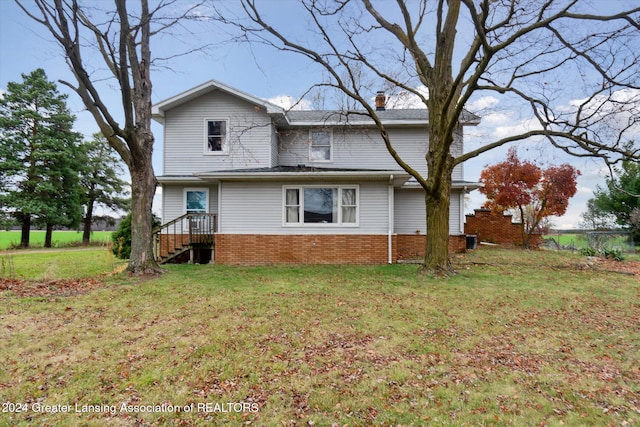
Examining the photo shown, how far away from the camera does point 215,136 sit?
13.9m

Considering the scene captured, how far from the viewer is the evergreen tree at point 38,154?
2278 cm

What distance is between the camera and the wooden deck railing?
41.6ft

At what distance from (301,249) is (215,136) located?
6261mm

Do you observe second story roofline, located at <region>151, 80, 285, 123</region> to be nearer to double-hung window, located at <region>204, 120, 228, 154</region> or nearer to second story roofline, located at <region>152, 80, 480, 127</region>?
second story roofline, located at <region>152, 80, 480, 127</region>

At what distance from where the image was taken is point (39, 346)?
15.2 feet

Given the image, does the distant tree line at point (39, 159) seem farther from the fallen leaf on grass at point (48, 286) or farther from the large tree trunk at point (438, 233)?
the large tree trunk at point (438, 233)

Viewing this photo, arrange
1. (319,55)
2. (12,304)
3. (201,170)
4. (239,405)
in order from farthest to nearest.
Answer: (201,170)
(319,55)
(12,304)
(239,405)

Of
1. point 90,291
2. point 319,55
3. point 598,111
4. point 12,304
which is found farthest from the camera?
point 319,55

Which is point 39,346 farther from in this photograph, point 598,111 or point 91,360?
point 598,111

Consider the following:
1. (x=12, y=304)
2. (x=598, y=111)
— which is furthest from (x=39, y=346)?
(x=598, y=111)

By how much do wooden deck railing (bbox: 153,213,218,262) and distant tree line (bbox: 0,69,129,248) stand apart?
55.1ft

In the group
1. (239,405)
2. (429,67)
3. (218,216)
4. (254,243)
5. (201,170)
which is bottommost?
(239,405)

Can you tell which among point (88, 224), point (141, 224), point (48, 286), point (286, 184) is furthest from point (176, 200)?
point (88, 224)

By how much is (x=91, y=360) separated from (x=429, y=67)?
10.7m
